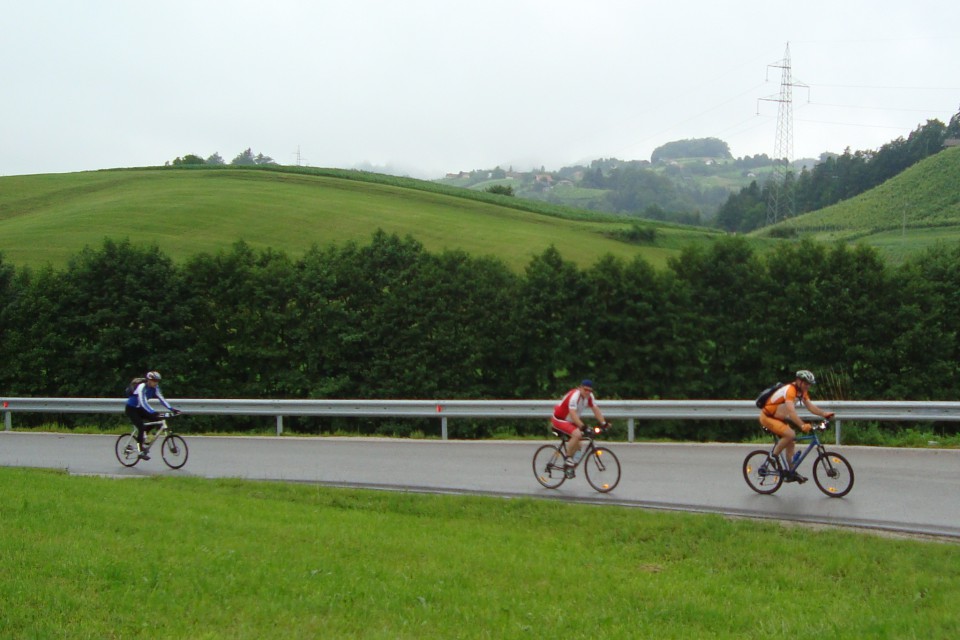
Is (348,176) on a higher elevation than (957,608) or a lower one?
higher

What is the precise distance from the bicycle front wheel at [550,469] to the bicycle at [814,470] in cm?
254

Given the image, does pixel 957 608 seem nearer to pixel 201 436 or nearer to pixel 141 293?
pixel 201 436

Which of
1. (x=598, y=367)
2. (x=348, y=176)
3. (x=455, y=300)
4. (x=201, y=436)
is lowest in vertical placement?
(x=201, y=436)

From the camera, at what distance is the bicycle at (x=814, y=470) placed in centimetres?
1152

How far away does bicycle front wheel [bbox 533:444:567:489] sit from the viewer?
1278cm

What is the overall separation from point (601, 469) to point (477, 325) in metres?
11.1

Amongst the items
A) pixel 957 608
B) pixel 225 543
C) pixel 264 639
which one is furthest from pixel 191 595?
pixel 957 608

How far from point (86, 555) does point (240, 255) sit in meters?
18.7

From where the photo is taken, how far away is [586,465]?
1264cm

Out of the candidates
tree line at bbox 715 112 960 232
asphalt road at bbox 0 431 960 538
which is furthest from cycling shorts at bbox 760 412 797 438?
tree line at bbox 715 112 960 232

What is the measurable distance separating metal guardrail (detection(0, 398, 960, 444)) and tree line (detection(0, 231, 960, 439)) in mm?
2544

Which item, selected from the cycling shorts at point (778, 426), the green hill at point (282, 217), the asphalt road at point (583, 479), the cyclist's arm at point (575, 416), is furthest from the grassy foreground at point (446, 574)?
the green hill at point (282, 217)

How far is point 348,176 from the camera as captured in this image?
3113 inches

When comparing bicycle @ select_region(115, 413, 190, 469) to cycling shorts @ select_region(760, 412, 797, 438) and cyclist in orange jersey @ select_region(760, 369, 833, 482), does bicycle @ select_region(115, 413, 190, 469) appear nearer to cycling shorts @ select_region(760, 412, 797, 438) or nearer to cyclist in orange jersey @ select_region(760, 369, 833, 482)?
cycling shorts @ select_region(760, 412, 797, 438)
